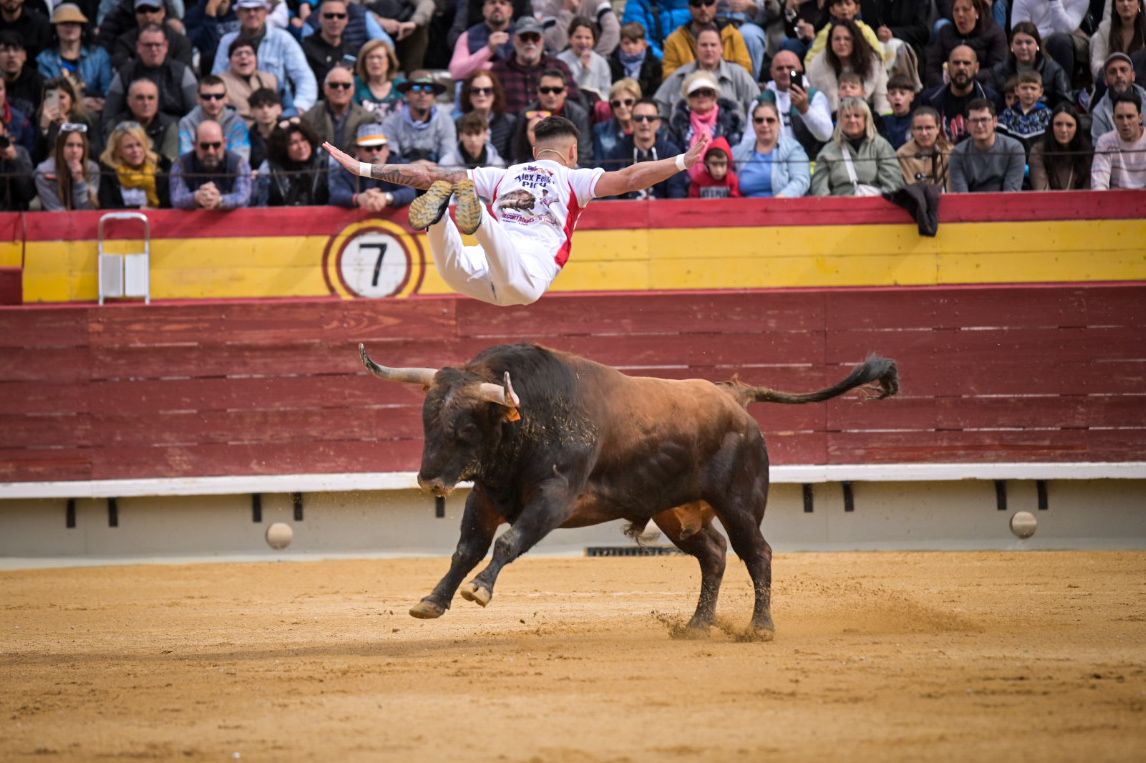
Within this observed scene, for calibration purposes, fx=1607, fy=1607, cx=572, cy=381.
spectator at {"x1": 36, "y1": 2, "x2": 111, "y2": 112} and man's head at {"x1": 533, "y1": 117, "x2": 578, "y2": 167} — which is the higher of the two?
spectator at {"x1": 36, "y1": 2, "x2": 111, "y2": 112}

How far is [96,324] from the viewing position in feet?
35.7

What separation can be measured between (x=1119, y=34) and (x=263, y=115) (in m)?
6.29

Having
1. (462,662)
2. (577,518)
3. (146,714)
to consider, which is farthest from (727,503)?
(146,714)

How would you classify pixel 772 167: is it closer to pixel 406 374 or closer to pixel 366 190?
pixel 366 190

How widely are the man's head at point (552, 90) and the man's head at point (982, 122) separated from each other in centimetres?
279

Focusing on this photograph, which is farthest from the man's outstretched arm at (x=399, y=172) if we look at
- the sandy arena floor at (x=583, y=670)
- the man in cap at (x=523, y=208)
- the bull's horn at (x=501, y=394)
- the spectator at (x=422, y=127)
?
the spectator at (x=422, y=127)

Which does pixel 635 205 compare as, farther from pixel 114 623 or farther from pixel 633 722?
pixel 633 722

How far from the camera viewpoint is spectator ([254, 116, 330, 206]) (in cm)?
1112

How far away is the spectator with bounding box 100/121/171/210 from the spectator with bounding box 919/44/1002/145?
549 centimetres

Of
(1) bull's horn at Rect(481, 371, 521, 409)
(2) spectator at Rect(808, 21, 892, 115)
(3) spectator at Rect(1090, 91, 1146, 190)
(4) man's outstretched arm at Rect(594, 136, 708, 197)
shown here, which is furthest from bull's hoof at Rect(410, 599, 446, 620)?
(3) spectator at Rect(1090, 91, 1146, 190)

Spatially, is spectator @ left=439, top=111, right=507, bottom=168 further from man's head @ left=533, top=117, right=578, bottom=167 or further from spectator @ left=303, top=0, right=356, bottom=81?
man's head @ left=533, top=117, right=578, bottom=167

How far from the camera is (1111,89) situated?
37.0 feet

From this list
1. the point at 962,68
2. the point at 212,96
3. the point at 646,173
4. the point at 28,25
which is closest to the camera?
the point at 646,173

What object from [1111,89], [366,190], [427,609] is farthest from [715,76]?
[427,609]
